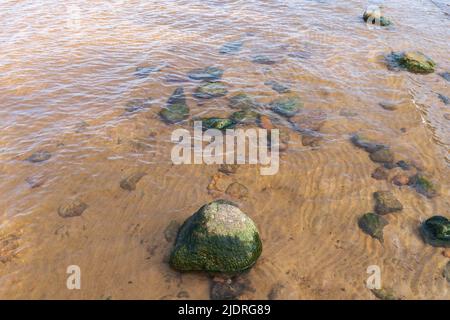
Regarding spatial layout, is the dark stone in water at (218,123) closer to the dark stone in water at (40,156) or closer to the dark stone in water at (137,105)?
the dark stone in water at (137,105)

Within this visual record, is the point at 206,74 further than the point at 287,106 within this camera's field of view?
Yes

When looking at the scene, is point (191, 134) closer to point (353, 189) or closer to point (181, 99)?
point (181, 99)

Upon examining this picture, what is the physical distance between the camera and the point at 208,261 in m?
8.27

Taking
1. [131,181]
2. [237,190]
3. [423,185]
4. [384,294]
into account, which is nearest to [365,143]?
[423,185]

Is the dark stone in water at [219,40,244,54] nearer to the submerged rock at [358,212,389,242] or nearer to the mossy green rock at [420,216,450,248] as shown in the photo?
the submerged rock at [358,212,389,242]

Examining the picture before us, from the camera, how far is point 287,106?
45.8ft

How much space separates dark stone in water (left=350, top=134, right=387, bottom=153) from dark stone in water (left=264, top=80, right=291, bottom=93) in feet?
11.6

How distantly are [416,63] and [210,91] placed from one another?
9323 millimetres

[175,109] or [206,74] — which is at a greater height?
[206,74]

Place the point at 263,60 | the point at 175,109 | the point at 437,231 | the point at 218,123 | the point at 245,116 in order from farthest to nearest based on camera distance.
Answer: the point at 263,60
the point at 175,109
the point at 245,116
the point at 218,123
the point at 437,231

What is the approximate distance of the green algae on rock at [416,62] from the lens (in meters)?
16.4

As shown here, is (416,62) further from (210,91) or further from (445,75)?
(210,91)

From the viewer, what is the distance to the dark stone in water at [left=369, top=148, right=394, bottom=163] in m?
11.7
